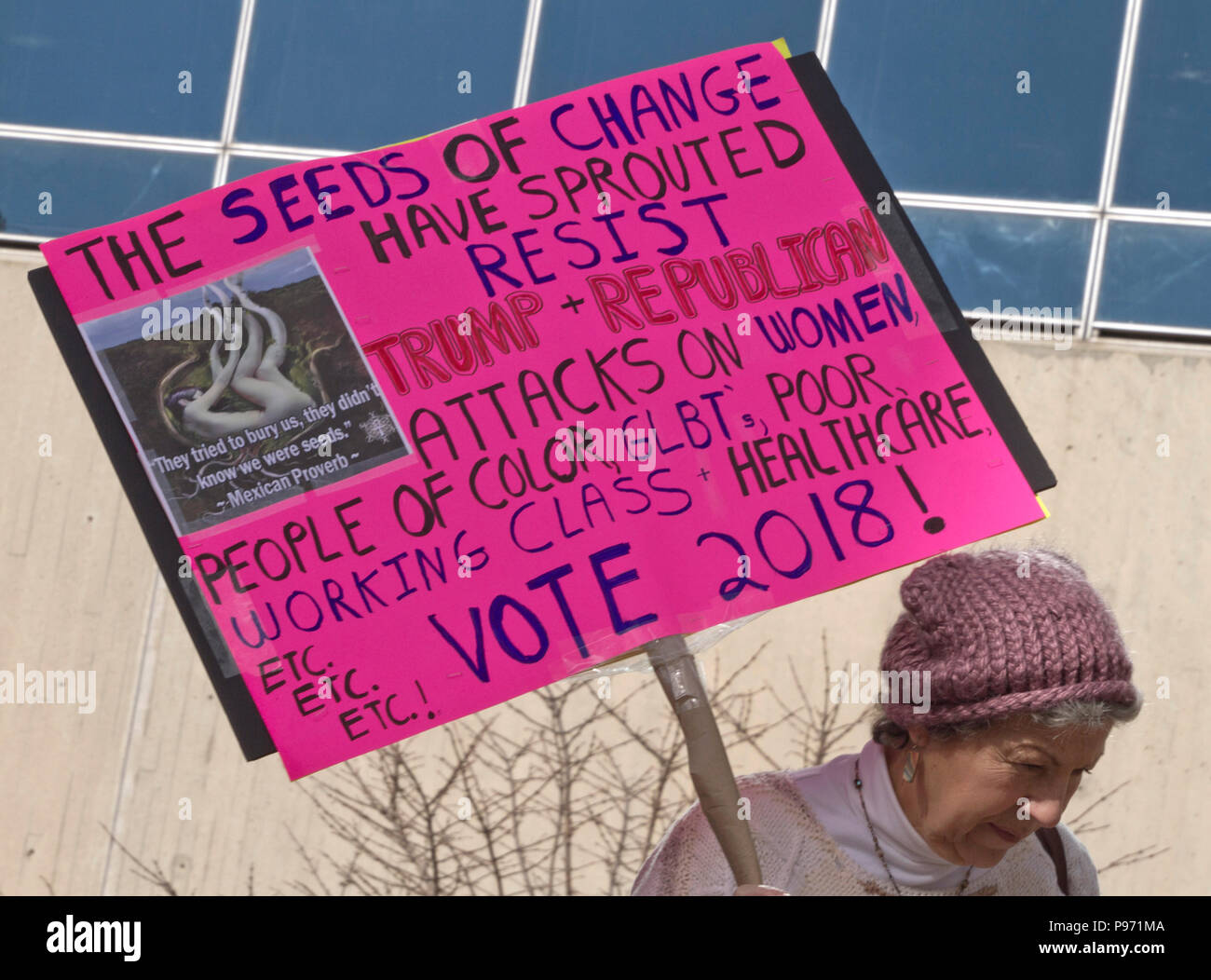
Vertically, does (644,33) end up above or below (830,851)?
above

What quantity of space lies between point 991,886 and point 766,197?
115cm

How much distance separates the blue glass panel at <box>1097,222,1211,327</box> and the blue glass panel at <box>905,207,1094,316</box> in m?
0.13

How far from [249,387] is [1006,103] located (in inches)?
194

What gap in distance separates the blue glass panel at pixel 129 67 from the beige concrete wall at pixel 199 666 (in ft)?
2.78

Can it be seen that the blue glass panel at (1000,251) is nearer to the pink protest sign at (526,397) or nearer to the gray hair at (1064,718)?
the pink protest sign at (526,397)

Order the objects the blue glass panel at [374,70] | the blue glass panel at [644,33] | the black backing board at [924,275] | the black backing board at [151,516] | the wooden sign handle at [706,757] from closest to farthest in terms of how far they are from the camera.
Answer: the wooden sign handle at [706,757]
the black backing board at [151,516]
the black backing board at [924,275]
the blue glass panel at [644,33]
the blue glass panel at [374,70]

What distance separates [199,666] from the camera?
7.29 m

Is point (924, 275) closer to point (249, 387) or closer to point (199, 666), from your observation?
point (249, 387)

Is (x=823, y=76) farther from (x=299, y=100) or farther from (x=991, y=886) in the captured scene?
(x=299, y=100)

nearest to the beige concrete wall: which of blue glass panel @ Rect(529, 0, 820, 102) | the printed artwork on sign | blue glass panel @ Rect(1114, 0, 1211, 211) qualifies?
blue glass panel @ Rect(1114, 0, 1211, 211)

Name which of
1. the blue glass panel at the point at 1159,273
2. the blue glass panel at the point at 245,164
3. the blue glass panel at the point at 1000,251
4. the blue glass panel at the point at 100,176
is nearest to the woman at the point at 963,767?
the blue glass panel at the point at 1000,251

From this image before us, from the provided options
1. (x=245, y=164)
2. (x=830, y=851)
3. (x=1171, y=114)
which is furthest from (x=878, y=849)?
(x=245, y=164)

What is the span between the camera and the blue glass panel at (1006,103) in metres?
6.53

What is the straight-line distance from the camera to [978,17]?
21.5 feet
